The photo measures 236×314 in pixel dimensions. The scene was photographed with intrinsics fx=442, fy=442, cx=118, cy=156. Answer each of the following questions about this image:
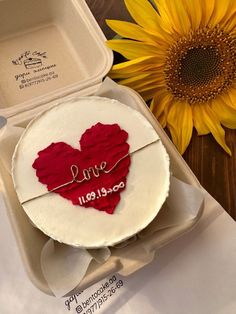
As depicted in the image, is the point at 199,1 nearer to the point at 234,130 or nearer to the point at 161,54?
the point at 161,54

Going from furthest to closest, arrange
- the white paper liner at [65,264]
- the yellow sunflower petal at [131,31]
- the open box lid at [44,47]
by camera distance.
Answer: the open box lid at [44,47], the yellow sunflower petal at [131,31], the white paper liner at [65,264]

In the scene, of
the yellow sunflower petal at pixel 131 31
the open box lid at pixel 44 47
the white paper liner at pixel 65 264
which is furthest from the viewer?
the open box lid at pixel 44 47

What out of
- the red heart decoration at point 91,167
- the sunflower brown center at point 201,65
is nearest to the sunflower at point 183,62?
the sunflower brown center at point 201,65

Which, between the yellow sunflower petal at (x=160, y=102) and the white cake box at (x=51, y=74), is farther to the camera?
the yellow sunflower petal at (x=160, y=102)

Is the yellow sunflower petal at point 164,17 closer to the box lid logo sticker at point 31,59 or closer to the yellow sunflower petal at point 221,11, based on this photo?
the yellow sunflower petal at point 221,11

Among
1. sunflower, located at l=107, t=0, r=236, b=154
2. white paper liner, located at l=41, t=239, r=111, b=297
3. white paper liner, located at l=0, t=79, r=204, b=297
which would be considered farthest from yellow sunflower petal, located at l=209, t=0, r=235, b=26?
white paper liner, located at l=41, t=239, r=111, b=297

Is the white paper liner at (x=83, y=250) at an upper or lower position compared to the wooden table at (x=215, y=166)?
upper

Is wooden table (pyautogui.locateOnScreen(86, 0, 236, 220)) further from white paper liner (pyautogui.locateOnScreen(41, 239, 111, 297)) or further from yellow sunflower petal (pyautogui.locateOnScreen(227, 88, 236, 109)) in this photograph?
white paper liner (pyautogui.locateOnScreen(41, 239, 111, 297))

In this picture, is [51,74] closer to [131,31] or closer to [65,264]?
[131,31]
